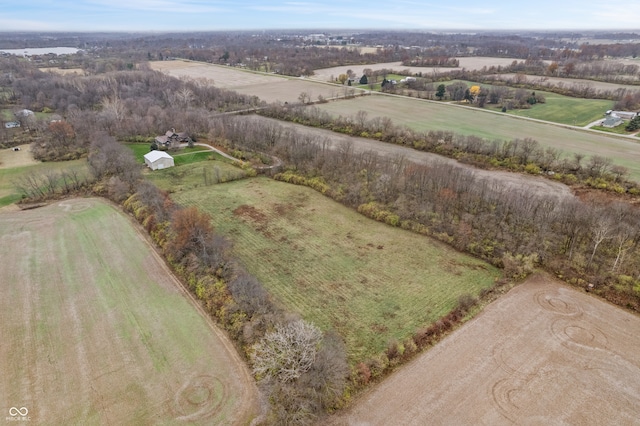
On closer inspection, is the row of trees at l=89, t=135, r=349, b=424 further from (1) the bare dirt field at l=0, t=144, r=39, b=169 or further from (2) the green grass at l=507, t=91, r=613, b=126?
(2) the green grass at l=507, t=91, r=613, b=126

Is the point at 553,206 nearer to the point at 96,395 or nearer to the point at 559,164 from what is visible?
the point at 559,164

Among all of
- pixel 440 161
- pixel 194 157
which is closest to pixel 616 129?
pixel 440 161

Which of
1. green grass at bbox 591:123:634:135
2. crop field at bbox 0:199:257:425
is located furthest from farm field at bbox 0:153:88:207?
green grass at bbox 591:123:634:135

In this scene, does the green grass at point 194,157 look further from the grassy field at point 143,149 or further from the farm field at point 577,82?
the farm field at point 577,82

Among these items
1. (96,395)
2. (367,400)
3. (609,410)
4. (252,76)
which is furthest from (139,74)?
(609,410)

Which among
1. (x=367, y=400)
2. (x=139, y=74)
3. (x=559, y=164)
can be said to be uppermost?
(x=139, y=74)

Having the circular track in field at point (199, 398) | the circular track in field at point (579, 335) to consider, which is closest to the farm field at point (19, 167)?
the circular track in field at point (199, 398)
